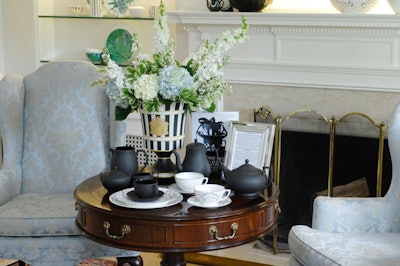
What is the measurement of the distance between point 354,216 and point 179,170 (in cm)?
75

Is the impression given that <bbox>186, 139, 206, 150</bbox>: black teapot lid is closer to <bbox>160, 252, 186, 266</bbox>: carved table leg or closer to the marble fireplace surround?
<bbox>160, 252, 186, 266</bbox>: carved table leg

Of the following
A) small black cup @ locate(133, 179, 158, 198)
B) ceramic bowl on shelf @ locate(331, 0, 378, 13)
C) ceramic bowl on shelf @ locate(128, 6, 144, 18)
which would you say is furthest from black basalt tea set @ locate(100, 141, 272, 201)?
ceramic bowl on shelf @ locate(128, 6, 144, 18)

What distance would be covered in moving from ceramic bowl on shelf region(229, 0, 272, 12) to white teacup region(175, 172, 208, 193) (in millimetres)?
1389

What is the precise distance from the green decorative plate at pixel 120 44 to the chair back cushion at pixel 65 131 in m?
1.20

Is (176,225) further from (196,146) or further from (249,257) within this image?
(249,257)

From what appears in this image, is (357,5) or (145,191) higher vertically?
(357,5)

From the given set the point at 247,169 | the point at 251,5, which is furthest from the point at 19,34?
the point at 247,169

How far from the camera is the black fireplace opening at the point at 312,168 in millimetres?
3617

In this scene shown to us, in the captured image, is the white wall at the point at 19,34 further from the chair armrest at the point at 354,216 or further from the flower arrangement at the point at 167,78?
the chair armrest at the point at 354,216

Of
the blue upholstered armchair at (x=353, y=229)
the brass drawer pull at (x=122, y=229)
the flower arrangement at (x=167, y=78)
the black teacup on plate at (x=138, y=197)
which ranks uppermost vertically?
the flower arrangement at (x=167, y=78)

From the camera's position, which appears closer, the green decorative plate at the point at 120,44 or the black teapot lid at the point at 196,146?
the black teapot lid at the point at 196,146

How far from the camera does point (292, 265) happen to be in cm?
263

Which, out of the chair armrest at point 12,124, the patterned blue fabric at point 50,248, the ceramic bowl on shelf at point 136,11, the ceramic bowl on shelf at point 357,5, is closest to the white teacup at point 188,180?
the patterned blue fabric at point 50,248

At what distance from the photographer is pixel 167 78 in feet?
8.42
